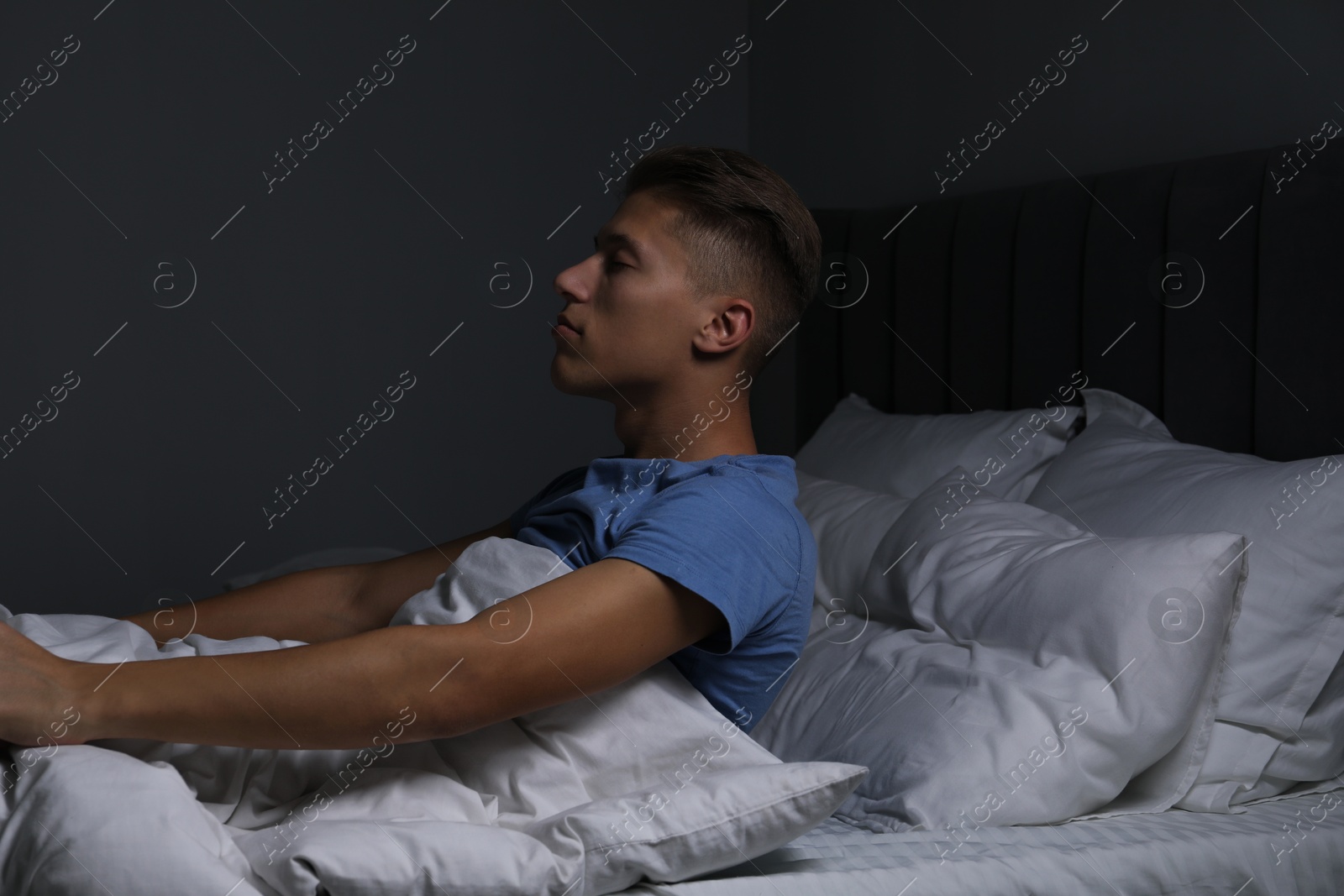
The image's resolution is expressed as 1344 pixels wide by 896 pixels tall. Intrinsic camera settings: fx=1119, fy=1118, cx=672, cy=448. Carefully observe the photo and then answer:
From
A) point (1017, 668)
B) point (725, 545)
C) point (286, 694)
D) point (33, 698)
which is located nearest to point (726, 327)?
point (725, 545)

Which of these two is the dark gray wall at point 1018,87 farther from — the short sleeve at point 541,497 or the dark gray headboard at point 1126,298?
the short sleeve at point 541,497

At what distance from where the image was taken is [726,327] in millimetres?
1216

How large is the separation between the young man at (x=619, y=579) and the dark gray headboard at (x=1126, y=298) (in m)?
0.69

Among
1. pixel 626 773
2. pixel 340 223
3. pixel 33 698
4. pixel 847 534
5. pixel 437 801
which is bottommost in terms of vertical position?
pixel 847 534

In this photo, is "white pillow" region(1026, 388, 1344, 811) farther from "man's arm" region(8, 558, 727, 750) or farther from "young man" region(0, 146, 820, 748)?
"man's arm" region(8, 558, 727, 750)

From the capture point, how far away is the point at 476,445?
3105 millimetres

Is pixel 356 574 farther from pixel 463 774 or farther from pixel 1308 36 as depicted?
pixel 1308 36

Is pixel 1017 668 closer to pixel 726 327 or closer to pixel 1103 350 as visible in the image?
pixel 726 327

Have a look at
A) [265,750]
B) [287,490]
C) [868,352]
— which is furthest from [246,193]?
[265,750]

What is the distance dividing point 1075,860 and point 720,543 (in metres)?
0.45

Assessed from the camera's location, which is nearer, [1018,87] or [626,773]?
[626,773]

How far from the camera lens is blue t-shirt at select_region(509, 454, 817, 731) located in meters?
0.95

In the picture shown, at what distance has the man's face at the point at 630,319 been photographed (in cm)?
119

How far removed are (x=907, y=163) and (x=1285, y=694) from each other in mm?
1513
